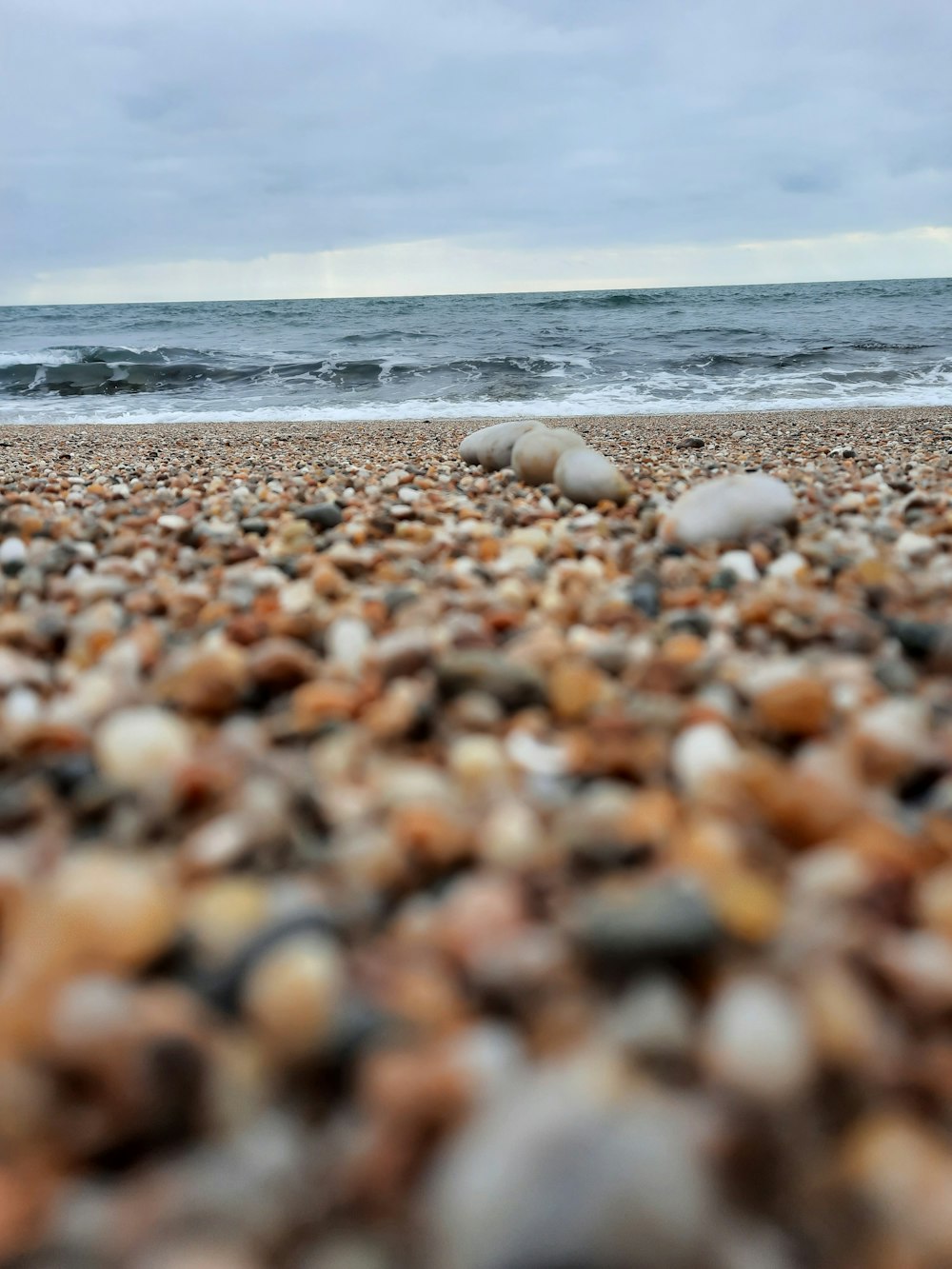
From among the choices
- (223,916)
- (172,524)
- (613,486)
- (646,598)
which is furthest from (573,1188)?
(613,486)

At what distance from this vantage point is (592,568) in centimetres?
212

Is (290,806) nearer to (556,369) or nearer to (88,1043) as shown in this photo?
(88,1043)

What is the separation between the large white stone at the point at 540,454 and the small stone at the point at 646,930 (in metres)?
2.89

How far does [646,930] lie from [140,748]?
28.3 inches

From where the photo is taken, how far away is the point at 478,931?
2.67 feet

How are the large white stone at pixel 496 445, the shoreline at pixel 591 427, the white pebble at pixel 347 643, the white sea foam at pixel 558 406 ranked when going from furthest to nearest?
the white sea foam at pixel 558 406
the shoreline at pixel 591 427
the large white stone at pixel 496 445
the white pebble at pixel 347 643

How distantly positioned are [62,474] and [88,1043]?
14.1 ft

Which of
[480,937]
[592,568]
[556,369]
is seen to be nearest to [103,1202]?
[480,937]

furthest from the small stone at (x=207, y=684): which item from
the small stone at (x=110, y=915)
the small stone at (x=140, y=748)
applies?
the small stone at (x=110, y=915)

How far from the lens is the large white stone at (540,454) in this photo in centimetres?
358

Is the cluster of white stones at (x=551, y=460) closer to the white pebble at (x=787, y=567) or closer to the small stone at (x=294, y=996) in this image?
the white pebble at (x=787, y=567)

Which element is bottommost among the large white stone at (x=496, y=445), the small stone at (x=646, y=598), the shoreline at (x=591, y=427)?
the small stone at (x=646, y=598)

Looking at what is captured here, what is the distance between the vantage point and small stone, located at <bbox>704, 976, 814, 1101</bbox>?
66cm

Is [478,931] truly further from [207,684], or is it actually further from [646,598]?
[646,598]
